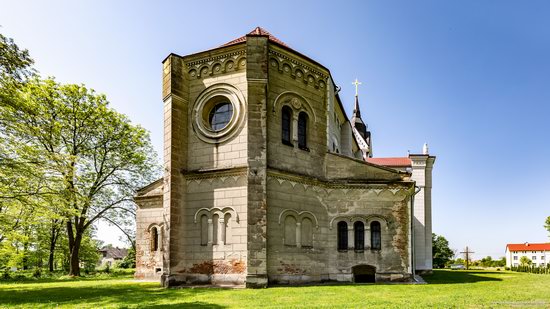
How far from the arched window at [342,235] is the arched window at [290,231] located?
282cm

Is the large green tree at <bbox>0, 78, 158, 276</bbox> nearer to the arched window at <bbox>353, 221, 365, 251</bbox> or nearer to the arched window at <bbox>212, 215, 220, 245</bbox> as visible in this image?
the arched window at <bbox>212, 215, 220, 245</bbox>

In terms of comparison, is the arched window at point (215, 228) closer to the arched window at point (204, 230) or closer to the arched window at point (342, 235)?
the arched window at point (204, 230)

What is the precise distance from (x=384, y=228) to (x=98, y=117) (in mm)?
19984

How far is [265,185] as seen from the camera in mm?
16125

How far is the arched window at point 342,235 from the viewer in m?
18.9

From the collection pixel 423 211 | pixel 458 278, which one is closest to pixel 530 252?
pixel 423 211

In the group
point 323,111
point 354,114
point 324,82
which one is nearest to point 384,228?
point 323,111

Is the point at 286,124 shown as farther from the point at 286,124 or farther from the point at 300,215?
the point at 300,215

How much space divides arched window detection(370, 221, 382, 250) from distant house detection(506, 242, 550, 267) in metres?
91.3

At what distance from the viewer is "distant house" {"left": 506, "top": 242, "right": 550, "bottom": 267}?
9381 centimetres

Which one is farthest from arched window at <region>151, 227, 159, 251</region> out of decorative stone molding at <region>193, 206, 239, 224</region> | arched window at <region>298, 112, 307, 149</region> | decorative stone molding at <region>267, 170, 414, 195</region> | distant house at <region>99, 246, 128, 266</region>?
distant house at <region>99, 246, 128, 266</region>

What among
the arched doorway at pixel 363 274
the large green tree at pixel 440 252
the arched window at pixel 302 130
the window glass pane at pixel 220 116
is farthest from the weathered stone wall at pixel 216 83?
the large green tree at pixel 440 252

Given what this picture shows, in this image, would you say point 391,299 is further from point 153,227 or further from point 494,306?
point 153,227

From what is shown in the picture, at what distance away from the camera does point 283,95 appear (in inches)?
703
